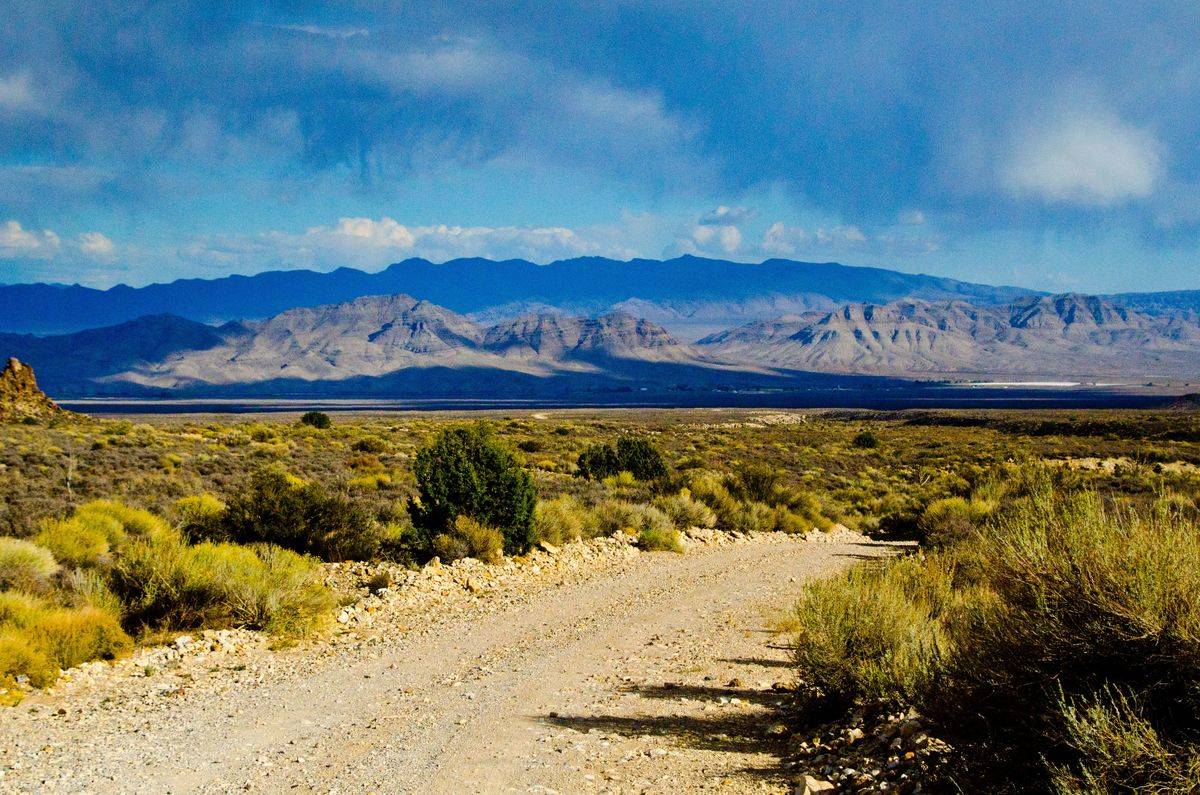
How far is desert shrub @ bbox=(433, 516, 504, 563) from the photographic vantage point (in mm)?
Result: 13039

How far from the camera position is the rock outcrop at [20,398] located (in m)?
40.5

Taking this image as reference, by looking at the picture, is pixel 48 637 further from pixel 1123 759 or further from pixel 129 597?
pixel 1123 759

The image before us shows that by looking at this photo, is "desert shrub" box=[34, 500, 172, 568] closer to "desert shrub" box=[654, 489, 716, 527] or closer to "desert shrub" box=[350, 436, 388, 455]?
"desert shrub" box=[654, 489, 716, 527]

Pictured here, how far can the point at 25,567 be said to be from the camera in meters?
9.60

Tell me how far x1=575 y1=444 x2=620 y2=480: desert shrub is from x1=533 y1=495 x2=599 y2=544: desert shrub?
8.49 metres

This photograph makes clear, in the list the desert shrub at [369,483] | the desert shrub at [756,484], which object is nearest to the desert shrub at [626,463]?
the desert shrub at [756,484]

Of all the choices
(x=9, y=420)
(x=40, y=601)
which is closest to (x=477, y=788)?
(x=40, y=601)

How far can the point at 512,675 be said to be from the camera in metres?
8.00

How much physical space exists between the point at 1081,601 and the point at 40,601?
999 centimetres

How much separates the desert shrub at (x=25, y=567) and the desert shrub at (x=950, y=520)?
1376 centimetres

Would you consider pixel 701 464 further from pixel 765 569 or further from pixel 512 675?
pixel 512 675

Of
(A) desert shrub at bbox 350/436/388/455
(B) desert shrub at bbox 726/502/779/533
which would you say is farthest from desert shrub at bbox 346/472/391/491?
(A) desert shrub at bbox 350/436/388/455

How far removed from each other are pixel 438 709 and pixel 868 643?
3.83m

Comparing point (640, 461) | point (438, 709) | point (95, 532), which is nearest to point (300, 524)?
point (95, 532)
